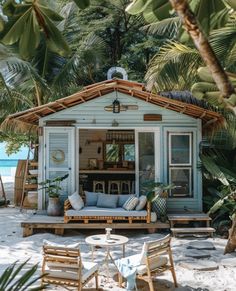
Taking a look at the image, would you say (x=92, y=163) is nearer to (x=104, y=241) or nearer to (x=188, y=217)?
(x=188, y=217)

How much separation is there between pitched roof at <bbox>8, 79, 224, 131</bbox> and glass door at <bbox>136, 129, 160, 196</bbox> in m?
0.88

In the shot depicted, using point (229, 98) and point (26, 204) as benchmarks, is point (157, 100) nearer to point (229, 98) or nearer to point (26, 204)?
point (26, 204)

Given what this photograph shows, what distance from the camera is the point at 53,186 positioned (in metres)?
10.4

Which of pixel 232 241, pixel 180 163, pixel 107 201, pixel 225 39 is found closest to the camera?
pixel 225 39

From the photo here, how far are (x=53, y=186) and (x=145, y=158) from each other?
7.96 ft

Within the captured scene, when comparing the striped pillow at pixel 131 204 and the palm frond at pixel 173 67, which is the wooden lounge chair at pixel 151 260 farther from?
the palm frond at pixel 173 67

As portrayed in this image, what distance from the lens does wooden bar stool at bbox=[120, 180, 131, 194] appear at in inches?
528

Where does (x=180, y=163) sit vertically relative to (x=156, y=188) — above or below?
above

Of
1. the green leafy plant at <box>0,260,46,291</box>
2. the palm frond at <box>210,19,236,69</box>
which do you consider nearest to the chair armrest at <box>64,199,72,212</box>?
the palm frond at <box>210,19,236,69</box>

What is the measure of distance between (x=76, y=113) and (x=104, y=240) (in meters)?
4.43

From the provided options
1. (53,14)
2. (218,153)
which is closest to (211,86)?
(53,14)

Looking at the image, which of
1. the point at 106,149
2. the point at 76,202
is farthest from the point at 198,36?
the point at 106,149

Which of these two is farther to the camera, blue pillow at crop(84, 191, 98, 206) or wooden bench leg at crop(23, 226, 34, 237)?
blue pillow at crop(84, 191, 98, 206)

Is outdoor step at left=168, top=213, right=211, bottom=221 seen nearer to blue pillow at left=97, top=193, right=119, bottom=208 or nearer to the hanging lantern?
blue pillow at left=97, top=193, right=119, bottom=208
